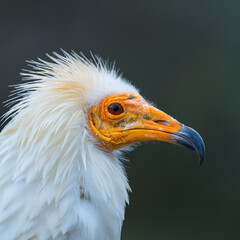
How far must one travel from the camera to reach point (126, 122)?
257cm

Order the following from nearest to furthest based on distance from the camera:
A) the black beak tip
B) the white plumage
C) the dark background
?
the white plumage
the black beak tip
the dark background

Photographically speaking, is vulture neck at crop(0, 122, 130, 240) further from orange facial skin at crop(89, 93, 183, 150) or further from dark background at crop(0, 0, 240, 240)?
dark background at crop(0, 0, 240, 240)

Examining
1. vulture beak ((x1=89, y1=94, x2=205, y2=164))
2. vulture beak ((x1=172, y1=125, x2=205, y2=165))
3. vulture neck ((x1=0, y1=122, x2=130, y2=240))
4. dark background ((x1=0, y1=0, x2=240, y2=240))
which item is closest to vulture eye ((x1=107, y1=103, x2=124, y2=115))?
vulture beak ((x1=89, y1=94, x2=205, y2=164))

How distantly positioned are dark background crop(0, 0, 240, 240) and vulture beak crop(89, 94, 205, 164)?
142 inches

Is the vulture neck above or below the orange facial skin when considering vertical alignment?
below

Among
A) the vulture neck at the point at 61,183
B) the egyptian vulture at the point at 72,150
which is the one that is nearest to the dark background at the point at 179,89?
the egyptian vulture at the point at 72,150

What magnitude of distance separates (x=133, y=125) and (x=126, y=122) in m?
0.05

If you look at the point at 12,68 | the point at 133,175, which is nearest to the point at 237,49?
the point at 133,175

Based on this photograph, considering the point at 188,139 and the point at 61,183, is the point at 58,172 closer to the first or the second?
the point at 61,183

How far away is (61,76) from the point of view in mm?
2604

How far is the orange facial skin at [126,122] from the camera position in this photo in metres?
2.51

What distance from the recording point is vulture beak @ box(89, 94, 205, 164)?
2480 millimetres

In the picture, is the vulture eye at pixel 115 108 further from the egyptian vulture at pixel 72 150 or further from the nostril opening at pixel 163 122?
the nostril opening at pixel 163 122

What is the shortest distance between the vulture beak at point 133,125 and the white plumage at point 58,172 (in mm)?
73
